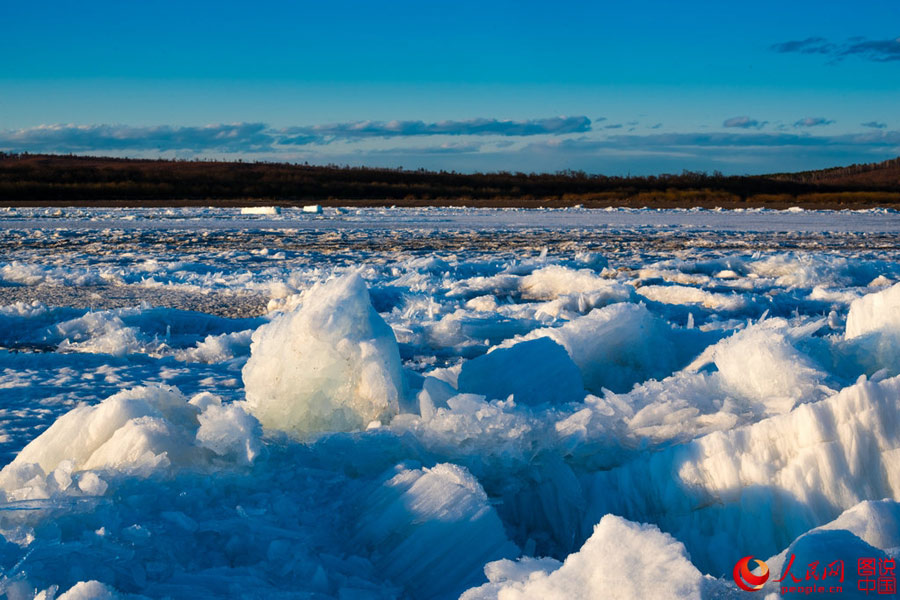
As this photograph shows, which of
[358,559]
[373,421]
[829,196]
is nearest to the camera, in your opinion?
[358,559]

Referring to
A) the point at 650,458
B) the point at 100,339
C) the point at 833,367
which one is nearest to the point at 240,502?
the point at 650,458

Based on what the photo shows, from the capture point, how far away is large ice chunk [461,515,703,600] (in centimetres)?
159

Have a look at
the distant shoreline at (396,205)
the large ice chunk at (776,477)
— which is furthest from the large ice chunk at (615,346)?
the distant shoreline at (396,205)

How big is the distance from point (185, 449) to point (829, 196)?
159ft

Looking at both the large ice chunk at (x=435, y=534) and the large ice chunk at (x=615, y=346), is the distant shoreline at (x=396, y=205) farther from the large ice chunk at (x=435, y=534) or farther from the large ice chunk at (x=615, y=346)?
the large ice chunk at (x=435, y=534)

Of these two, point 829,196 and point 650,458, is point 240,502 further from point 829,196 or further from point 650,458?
point 829,196

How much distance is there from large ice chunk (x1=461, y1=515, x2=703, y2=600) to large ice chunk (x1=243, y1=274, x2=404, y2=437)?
129cm

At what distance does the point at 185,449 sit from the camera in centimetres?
249

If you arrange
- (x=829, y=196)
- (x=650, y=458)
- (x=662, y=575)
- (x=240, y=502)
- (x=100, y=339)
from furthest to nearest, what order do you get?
(x=829, y=196), (x=100, y=339), (x=650, y=458), (x=240, y=502), (x=662, y=575)

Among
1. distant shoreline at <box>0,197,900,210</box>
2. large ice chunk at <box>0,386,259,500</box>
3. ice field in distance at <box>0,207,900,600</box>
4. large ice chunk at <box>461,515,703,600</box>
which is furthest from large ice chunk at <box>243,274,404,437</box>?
distant shoreline at <box>0,197,900,210</box>

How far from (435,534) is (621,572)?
752mm

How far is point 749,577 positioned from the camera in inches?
69.2

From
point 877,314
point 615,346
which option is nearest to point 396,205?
point 615,346

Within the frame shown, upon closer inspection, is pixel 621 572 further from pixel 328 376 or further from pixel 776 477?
pixel 328 376
